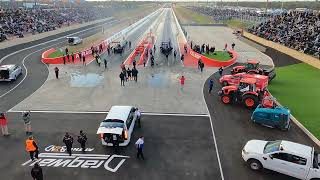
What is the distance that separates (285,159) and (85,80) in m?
21.6

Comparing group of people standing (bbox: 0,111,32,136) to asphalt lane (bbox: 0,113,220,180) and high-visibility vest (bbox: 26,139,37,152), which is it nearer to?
asphalt lane (bbox: 0,113,220,180)

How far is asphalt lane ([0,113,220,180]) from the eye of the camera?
15.2 meters

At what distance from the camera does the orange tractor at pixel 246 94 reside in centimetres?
2355

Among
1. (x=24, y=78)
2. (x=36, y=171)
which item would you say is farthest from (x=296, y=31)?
(x=36, y=171)

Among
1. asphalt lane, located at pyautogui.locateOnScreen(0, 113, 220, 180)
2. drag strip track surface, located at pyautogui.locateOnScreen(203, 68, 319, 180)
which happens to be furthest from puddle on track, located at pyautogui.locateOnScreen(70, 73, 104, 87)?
drag strip track surface, located at pyautogui.locateOnScreen(203, 68, 319, 180)

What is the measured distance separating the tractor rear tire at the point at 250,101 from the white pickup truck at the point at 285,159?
25.2ft

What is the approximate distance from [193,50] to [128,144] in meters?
29.4

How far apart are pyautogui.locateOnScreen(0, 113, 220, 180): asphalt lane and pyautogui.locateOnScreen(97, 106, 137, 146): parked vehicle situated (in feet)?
1.76

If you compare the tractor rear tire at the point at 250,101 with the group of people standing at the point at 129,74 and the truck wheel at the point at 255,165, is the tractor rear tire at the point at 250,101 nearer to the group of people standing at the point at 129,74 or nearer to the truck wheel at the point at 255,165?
the truck wheel at the point at 255,165

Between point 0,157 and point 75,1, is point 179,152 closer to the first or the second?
point 0,157

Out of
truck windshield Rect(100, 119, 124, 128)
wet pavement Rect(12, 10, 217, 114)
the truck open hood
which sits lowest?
wet pavement Rect(12, 10, 217, 114)

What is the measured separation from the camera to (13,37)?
60.3 meters

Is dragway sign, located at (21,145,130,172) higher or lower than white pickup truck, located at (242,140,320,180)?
lower

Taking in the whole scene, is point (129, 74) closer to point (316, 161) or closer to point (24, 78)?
point (24, 78)
